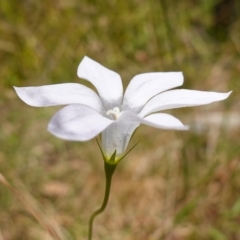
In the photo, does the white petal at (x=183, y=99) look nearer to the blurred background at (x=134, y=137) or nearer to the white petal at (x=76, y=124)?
the white petal at (x=76, y=124)

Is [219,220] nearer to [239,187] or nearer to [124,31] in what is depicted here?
[239,187]

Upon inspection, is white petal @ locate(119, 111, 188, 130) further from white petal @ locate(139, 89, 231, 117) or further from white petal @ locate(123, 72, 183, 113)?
white petal @ locate(123, 72, 183, 113)

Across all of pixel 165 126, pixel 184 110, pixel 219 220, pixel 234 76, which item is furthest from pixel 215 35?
pixel 165 126

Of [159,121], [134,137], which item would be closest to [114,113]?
[159,121]

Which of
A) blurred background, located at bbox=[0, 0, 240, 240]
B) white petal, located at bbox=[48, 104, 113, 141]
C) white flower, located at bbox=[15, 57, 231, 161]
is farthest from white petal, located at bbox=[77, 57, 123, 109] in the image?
blurred background, located at bbox=[0, 0, 240, 240]

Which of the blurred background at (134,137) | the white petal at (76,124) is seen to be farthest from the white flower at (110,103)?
the blurred background at (134,137)

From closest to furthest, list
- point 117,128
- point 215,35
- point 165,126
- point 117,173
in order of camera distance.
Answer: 1. point 165,126
2. point 117,128
3. point 117,173
4. point 215,35

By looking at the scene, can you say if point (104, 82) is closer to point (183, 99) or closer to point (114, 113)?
point (114, 113)
